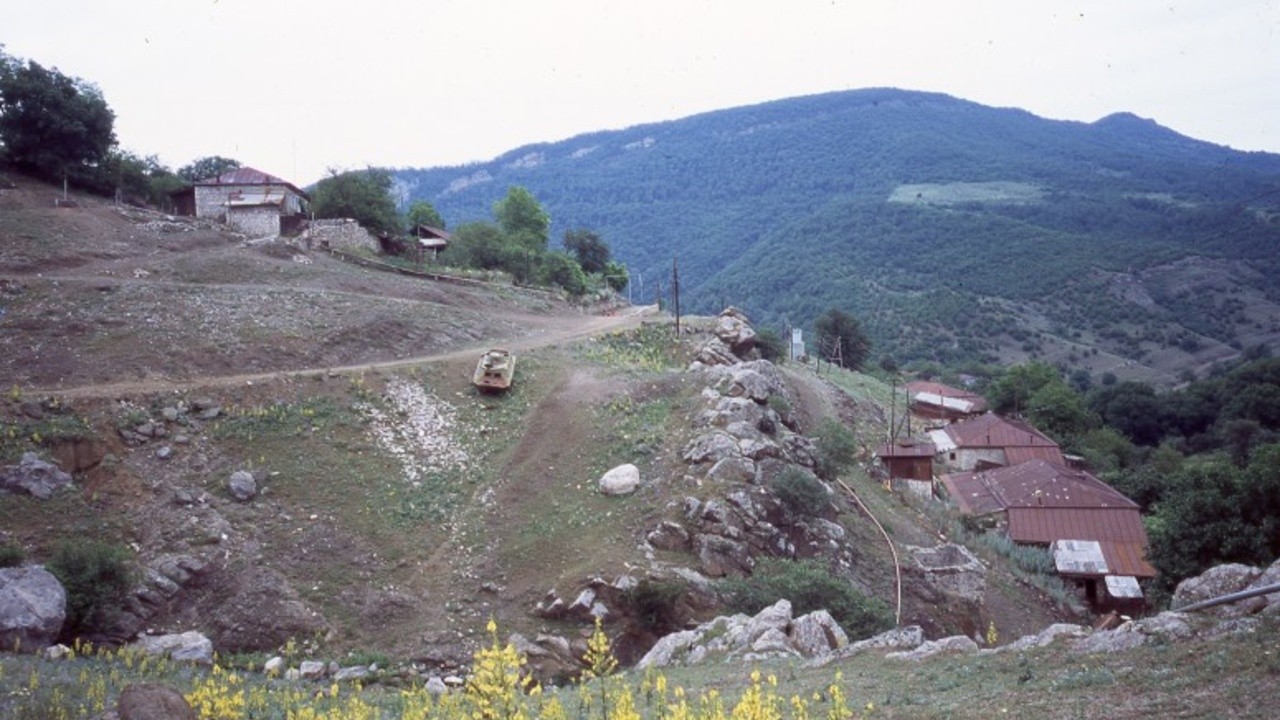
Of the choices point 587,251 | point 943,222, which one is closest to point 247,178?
point 587,251

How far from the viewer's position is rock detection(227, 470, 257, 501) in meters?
19.7

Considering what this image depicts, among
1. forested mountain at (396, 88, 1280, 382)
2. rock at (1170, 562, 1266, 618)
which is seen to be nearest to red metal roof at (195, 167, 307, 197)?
forested mountain at (396, 88, 1280, 382)

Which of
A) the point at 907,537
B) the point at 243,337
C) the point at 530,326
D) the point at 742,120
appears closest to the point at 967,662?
the point at 907,537

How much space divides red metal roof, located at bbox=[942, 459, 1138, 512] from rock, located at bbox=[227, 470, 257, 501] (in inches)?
1041

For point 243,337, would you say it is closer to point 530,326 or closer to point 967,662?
point 530,326

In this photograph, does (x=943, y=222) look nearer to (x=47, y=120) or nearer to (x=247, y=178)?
(x=247, y=178)

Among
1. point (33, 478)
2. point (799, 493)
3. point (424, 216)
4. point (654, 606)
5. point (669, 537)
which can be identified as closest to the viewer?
point (654, 606)

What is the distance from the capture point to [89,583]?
15.8 meters

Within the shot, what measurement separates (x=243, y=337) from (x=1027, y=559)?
26.2 m

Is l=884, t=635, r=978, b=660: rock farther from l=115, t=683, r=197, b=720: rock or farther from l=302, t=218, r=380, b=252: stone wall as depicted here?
l=302, t=218, r=380, b=252: stone wall

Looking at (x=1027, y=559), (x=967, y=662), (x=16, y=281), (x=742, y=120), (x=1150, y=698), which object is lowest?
(x=1027, y=559)

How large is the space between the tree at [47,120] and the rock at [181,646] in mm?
28881

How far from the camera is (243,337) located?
2631cm

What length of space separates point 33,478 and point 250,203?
25.9 meters
